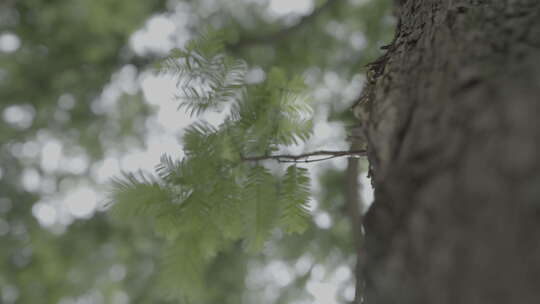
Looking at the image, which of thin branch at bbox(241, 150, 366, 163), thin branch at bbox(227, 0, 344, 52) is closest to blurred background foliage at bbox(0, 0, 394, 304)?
thin branch at bbox(227, 0, 344, 52)

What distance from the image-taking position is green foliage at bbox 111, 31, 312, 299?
1471 millimetres

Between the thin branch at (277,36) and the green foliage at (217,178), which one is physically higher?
the thin branch at (277,36)

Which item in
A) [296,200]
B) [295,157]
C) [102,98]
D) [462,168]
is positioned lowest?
[462,168]

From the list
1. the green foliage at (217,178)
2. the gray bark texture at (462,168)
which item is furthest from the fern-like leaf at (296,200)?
the gray bark texture at (462,168)

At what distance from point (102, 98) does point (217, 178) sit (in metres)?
4.53

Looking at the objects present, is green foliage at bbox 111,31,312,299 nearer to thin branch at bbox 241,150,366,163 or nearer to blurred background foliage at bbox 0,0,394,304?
thin branch at bbox 241,150,366,163

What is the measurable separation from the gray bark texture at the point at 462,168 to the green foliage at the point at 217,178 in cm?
60

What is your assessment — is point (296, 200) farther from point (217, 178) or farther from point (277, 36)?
point (277, 36)

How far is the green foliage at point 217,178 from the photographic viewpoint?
1.47 meters

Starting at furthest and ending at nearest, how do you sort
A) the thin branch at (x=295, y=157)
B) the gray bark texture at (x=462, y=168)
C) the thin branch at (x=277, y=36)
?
the thin branch at (x=277, y=36), the thin branch at (x=295, y=157), the gray bark texture at (x=462, y=168)

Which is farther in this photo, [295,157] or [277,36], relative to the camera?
[277,36]

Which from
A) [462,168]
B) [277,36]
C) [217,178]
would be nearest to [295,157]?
[217,178]

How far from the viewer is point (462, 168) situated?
2.13 ft

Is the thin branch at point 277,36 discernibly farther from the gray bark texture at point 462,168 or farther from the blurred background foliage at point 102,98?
the gray bark texture at point 462,168
